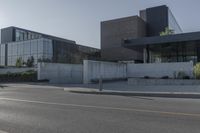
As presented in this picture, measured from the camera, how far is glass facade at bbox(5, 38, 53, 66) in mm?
71000

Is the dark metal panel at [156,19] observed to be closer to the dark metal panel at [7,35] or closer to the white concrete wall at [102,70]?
the white concrete wall at [102,70]

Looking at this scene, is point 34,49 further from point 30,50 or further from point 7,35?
point 7,35

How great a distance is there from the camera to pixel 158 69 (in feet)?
118

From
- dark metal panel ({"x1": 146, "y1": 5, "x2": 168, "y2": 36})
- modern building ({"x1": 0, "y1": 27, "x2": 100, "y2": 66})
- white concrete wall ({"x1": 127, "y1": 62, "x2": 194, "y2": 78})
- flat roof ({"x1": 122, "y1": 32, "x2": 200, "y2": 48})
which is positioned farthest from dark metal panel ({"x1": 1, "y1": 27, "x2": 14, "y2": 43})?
white concrete wall ({"x1": 127, "y1": 62, "x2": 194, "y2": 78})

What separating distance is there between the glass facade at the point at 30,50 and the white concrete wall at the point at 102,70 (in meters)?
35.7

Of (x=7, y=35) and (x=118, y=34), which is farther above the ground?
(x=7, y=35)

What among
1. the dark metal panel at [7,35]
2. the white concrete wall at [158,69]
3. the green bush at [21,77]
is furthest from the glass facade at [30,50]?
the white concrete wall at [158,69]

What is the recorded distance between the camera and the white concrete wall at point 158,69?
109ft

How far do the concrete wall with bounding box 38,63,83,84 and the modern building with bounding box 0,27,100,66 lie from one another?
2799 cm

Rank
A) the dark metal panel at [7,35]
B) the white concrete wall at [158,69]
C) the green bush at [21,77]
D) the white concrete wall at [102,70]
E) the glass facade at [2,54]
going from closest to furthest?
A: the white concrete wall at [102,70]
the white concrete wall at [158,69]
the green bush at [21,77]
the dark metal panel at [7,35]
the glass facade at [2,54]

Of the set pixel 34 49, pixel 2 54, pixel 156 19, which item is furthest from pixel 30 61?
pixel 156 19

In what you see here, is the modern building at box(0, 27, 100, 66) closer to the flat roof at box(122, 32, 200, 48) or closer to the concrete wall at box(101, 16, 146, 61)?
the concrete wall at box(101, 16, 146, 61)

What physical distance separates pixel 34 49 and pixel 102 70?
140 ft

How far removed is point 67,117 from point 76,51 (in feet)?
241
